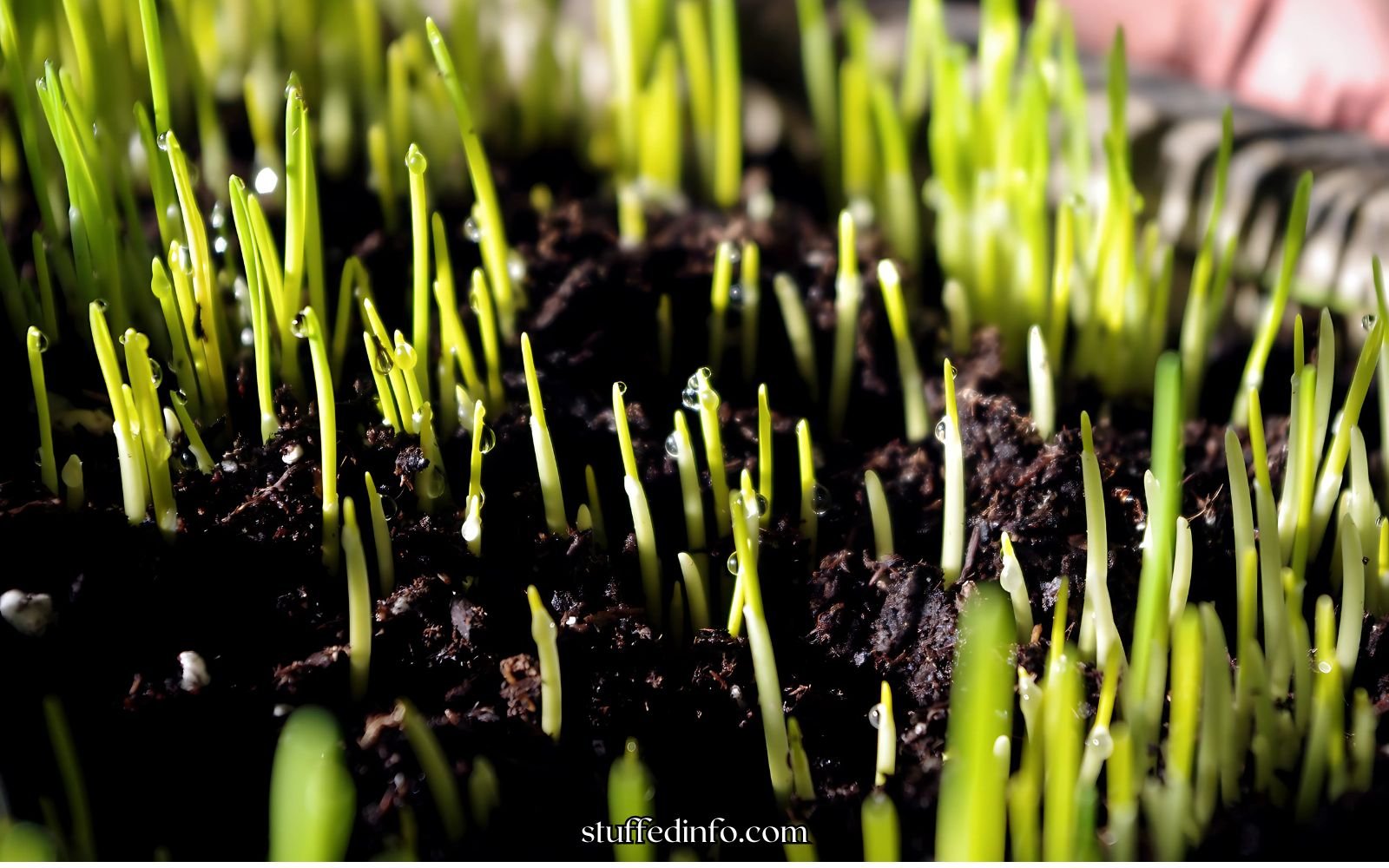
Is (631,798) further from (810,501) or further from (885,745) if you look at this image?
(810,501)

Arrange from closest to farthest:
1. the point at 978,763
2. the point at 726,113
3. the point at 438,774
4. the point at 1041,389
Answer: the point at 978,763 → the point at 438,774 → the point at 1041,389 → the point at 726,113

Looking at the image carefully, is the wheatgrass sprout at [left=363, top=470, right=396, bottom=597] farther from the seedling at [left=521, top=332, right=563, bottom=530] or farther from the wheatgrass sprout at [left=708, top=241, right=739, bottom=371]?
the wheatgrass sprout at [left=708, top=241, right=739, bottom=371]

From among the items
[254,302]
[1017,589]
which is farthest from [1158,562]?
[254,302]

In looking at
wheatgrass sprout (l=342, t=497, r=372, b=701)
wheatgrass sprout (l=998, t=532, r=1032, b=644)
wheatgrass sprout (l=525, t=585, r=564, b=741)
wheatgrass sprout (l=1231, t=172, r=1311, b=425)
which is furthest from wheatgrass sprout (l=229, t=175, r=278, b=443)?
wheatgrass sprout (l=1231, t=172, r=1311, b=425)

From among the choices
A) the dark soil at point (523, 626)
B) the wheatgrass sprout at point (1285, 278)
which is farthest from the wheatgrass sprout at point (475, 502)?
the wheatgrass sprout at point (1285, 278)

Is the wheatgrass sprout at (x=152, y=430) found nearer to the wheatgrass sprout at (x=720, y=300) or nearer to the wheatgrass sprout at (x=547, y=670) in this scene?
the wheatgrass sprout at (x=547, y=670)

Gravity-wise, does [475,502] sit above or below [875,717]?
above
